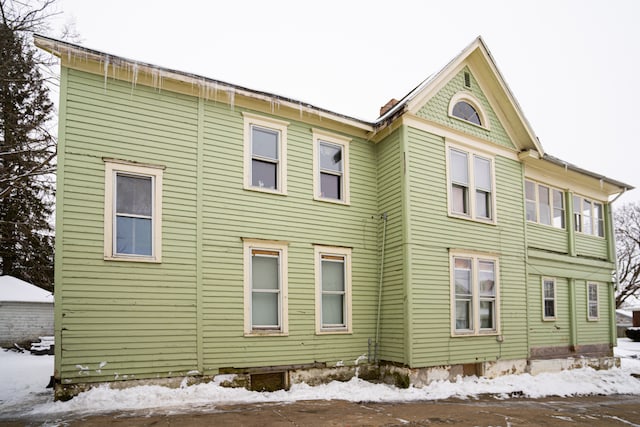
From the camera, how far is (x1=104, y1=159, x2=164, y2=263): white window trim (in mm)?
8914

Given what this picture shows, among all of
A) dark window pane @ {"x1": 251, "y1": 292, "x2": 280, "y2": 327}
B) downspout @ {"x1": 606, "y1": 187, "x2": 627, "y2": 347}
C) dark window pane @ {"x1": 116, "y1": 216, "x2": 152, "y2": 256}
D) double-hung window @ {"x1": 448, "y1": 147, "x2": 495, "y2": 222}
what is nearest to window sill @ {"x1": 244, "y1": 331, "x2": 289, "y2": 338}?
dark window pane @ {"x1": 251, "y1": 292, "x2": 280, "y2": 327}

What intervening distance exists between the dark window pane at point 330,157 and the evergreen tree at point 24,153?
8.36 meters

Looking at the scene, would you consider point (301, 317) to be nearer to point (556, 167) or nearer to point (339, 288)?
point (339, 288)

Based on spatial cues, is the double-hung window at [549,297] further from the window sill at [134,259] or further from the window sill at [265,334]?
the window sill at [134,259]

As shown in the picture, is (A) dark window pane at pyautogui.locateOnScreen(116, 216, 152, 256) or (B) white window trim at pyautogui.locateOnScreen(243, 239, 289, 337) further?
(B) white window trim at pyautogui.locateOnScreen(243, 239, 289, 337)

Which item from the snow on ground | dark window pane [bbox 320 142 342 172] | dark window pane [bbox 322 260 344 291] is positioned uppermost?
dark window pane [bbox 320 142 342 172]

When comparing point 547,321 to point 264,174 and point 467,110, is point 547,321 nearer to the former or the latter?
point 467,110

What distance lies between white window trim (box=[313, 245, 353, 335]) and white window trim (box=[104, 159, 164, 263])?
3.83 m

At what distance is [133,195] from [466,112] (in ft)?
31.6

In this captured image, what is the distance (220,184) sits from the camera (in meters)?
10.3

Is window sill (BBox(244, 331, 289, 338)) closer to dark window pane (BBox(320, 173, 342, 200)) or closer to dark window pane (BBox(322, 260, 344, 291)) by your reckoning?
dark window pane (BBox(322, 260, 344, 291))

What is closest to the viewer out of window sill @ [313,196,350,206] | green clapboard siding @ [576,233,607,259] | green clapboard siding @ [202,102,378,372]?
green clapboard siding @ [202,102,378,372]

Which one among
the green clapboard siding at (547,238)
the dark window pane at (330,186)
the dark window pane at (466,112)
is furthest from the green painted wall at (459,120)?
the green clapboard siding at (547,238)

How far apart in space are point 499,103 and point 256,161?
26.8 feet
